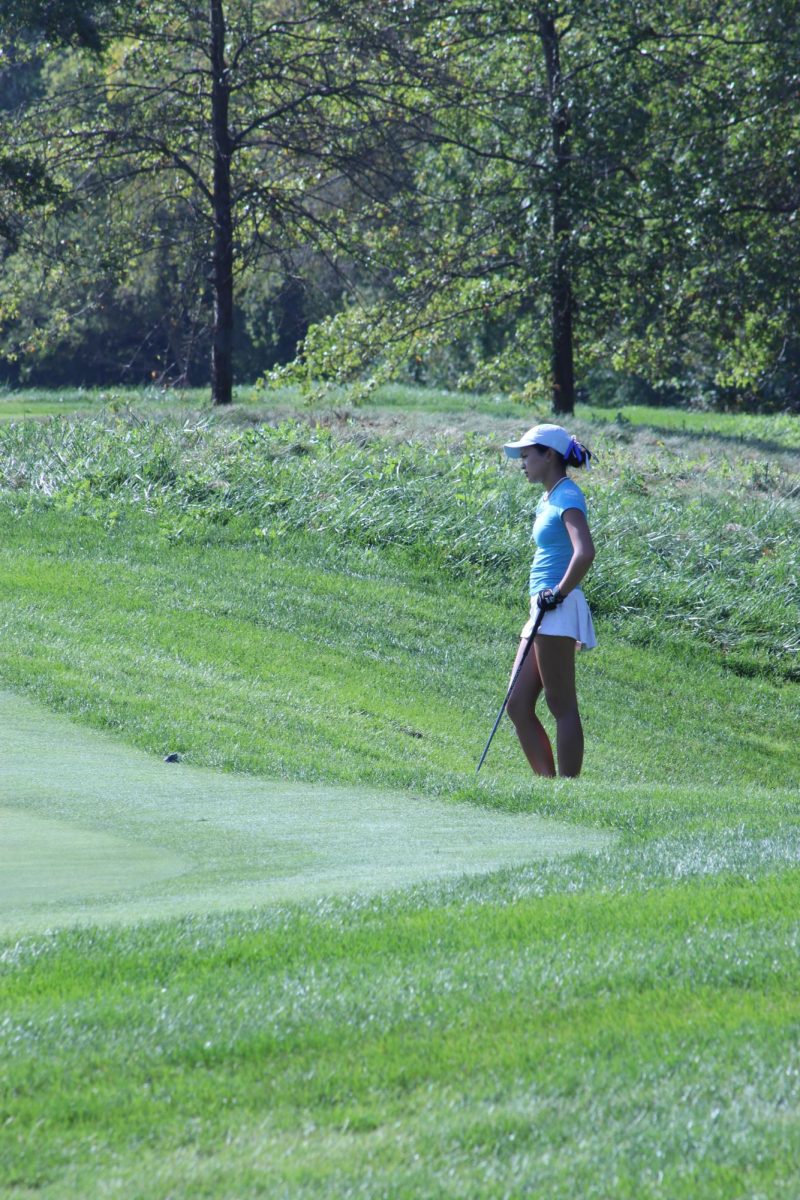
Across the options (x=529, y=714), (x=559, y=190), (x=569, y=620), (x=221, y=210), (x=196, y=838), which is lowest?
(x=529, y=714)

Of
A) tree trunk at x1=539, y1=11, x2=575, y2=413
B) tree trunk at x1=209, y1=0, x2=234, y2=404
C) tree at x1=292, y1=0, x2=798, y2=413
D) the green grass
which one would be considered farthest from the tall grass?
tree trunk at x1=539, y1=11, x2=575, y2=413

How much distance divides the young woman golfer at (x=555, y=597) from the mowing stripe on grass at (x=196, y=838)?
1.26 m

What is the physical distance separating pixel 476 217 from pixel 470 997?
75.2 ft

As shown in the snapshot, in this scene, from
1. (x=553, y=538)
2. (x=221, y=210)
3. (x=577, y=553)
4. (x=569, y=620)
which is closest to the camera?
(x=577, y=553)

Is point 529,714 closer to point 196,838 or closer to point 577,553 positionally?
point 577,553

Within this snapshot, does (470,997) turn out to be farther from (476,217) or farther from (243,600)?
(476,217)

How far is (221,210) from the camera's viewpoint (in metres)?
22.8

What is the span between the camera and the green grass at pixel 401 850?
304 cm

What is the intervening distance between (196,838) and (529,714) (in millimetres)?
3344

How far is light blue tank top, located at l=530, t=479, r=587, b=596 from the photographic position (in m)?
8.22

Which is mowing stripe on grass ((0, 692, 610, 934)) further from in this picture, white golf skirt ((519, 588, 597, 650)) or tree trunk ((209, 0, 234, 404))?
tree trunk ((209, 0, 234, 404))

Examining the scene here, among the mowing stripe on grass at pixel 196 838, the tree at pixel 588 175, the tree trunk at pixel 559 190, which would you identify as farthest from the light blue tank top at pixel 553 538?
the tree trunk at pixel 559 190

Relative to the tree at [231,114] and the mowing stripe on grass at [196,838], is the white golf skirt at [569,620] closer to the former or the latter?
the mowing stripe on grass at [196,838]

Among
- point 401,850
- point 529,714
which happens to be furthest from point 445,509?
point 401,850
